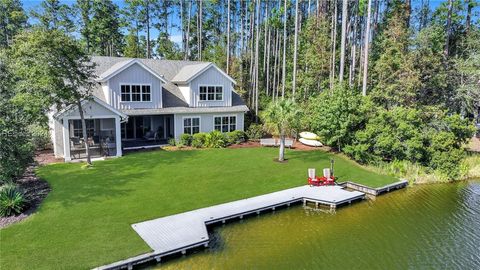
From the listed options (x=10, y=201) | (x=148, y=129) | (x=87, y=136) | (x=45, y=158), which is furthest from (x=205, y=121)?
(x=10, y=201)

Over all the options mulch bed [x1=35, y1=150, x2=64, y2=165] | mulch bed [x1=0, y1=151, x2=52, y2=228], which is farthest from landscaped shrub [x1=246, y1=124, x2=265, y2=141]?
mulch bed [x1=0, y1=151, x2=52, y2=228]

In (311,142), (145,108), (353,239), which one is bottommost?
(353,239)

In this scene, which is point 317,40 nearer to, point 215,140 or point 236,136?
point 236,136

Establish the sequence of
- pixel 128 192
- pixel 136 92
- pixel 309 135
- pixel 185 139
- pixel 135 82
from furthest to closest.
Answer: pixel 309 135, pixel 185 139, pixel 136 92, pixel 135 82, pixel 128 192

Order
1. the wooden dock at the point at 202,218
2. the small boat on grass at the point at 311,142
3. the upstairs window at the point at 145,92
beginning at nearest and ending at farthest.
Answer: the wooden dock at the point at 202,218 < the upstairs window at the point at 145,92 < the small boat on grass at the point at 311,142

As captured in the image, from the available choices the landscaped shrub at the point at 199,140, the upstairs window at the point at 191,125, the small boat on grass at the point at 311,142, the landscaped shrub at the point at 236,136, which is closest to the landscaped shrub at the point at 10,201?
the landscaped shrub at the point at 199,140

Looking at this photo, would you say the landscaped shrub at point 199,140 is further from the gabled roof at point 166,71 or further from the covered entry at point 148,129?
the gabled roof at point 166,71
